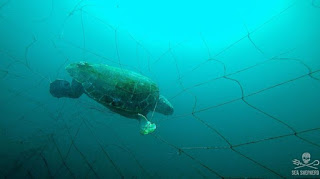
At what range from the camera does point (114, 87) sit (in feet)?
14.8

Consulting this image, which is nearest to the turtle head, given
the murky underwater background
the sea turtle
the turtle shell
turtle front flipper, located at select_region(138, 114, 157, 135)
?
the sea turtle

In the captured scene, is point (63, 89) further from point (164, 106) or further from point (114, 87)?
point (164, 106)

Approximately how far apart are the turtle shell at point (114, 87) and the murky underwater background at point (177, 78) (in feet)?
28.3

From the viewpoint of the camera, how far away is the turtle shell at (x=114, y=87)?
14.8ft

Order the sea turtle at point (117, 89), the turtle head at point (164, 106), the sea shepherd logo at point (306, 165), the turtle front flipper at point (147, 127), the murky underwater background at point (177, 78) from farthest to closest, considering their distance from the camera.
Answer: the murky underwater background at point (177, 78)
the turtle head at point (164, 106)
the sea shepherd logo at point (306, 165)
the sea turtle at point (117, 89)
the turtle front flipper at point (147, 127)

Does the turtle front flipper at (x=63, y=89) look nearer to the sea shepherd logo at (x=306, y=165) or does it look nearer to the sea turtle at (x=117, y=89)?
the sea turtle at (x=117, y=89)

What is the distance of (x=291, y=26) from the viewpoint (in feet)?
82.0

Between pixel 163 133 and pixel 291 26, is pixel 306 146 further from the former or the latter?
pixel 163 133

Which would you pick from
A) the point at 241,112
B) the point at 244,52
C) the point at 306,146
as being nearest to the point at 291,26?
the point at 244,52

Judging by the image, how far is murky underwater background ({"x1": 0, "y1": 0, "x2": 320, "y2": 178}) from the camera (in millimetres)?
17438

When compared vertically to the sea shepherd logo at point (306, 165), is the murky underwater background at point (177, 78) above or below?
above

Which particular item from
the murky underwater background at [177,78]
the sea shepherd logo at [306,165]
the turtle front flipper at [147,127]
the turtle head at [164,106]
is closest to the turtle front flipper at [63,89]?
the turtle front flipper at [147,127]

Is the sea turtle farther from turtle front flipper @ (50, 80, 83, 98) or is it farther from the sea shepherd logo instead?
the sea shepherd logo

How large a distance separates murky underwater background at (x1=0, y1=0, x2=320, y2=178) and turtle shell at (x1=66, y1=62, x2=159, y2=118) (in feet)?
28.3
